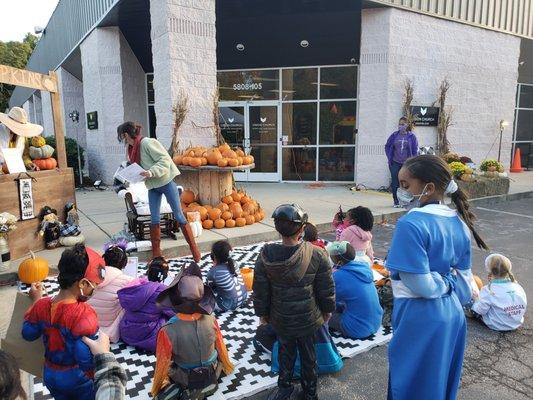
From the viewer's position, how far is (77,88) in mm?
16891

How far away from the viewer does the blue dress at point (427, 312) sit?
2049 mm

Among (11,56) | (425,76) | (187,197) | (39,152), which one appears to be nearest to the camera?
(39,152)

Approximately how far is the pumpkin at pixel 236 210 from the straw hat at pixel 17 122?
3256mm

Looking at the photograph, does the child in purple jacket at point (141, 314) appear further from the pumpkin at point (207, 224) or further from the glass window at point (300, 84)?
the glass window at point (300, 84)

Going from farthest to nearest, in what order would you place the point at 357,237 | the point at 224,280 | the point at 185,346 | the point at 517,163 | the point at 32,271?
the point at 517,163 < the point at 32,271 < the point at 357,237 < the point at 224,280 < the point at 185,346

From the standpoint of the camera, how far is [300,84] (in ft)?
40.6

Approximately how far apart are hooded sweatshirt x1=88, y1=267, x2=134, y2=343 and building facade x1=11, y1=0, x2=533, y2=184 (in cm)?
846

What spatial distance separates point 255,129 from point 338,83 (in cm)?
283

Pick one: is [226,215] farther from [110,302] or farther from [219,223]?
[110,302]

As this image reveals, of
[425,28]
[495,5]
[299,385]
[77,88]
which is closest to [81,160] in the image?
[77,88]

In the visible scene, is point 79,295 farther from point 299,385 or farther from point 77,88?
point 77,88

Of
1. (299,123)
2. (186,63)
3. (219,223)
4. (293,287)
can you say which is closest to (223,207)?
(219,223)

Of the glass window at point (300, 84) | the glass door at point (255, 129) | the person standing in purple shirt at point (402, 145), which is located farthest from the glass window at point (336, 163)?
the person standing in purple shirt at point (402, 145)

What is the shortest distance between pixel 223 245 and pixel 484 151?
12.6 metres
